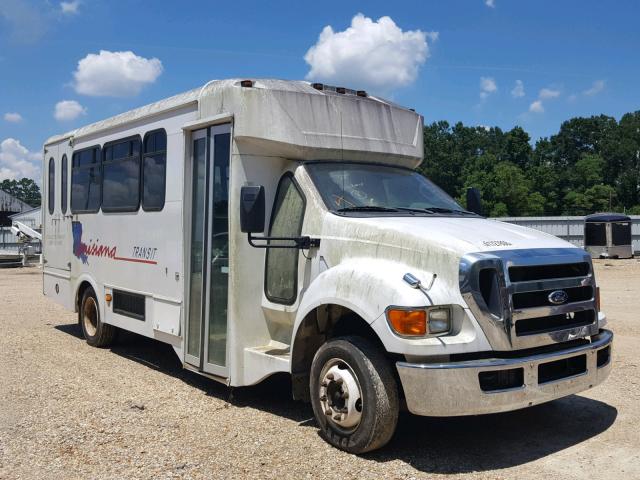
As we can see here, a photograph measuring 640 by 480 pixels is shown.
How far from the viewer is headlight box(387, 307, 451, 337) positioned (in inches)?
179

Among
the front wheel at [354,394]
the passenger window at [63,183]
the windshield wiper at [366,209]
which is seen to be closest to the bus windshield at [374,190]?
the windshield wiper at [366,209]

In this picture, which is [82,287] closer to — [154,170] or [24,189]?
[154,170]

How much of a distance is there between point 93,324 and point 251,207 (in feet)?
16.8

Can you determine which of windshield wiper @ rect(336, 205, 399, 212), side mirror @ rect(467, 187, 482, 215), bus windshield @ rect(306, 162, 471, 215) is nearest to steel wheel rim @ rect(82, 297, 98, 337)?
bus windshield @ rect(306, 162, 471, 215)

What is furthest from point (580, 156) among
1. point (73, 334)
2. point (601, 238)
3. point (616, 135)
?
point (73, 334)

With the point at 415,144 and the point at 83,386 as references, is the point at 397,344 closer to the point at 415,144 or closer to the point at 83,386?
the point at 415,144

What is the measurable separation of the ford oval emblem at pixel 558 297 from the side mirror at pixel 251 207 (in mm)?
2354

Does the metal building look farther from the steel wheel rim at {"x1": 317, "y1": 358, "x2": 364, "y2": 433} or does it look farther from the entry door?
the steel wheel rim at {"x1": 317, "y1": 358, "x2": 364, "y2": 433}

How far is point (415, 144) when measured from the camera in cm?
709

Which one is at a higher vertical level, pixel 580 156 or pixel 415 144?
pixel 580 156

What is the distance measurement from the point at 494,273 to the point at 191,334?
350 centimetres

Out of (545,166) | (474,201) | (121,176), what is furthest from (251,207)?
(545,166)

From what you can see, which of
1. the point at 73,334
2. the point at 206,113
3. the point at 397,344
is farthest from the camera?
the point at 73,334

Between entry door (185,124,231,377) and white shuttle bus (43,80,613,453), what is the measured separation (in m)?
0.02
